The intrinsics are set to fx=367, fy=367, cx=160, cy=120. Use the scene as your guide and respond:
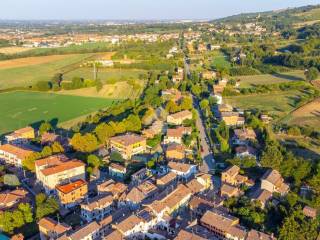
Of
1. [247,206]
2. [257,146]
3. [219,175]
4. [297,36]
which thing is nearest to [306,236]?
[247,206]

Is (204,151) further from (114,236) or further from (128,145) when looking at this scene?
(114,236)

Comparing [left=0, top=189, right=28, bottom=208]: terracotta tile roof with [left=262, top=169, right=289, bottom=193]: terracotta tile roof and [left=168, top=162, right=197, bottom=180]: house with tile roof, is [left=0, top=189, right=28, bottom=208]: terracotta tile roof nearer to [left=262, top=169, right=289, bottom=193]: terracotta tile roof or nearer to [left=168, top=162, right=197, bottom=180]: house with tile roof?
[left=168, top=162, right=197, bottom=180]: house with tile roof

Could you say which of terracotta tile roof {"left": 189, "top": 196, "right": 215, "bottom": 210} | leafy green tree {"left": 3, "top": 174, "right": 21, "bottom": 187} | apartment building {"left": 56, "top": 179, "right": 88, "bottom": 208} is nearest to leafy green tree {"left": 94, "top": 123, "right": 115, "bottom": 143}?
apartment building {"left": 56, "top": 179, "right": 88, "bottom": 208}

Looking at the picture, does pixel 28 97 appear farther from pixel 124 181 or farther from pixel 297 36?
pixel 297 36

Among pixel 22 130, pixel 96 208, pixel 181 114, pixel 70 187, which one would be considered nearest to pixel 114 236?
pixel 96 208

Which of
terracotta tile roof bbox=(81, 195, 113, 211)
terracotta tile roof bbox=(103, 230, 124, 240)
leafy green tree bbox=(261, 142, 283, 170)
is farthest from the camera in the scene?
leafy green tree bbox=(261, 142, 283, 170)
